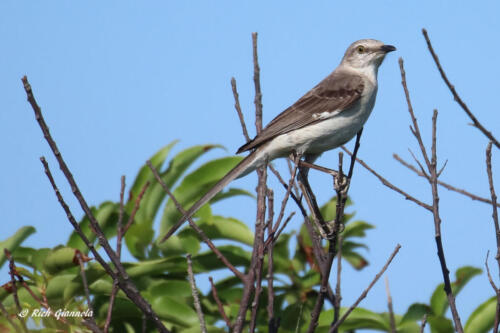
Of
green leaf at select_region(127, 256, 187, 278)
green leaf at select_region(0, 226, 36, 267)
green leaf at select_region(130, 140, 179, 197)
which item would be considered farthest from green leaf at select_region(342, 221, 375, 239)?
green leaf at select_region(0, 226, 36, 267)

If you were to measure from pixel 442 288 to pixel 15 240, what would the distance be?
9.93 feet

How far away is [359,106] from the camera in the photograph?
5.82 meters

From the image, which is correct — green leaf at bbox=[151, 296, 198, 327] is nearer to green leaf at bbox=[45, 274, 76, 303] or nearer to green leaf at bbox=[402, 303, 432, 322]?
green leaf at bbox=[45, 274, 76, 303]

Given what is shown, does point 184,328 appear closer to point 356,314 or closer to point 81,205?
point 356,314

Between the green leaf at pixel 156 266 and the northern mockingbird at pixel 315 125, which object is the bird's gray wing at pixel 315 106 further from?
the green leaf at pixel 156 266

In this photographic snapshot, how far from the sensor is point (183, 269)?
4973 mm

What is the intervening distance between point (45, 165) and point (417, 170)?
2.27 metres

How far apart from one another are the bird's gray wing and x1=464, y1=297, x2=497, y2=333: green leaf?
1905mm

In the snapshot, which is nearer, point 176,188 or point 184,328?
point 184,328

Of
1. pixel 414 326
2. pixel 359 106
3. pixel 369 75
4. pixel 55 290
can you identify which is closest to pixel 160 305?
pixel 55 290

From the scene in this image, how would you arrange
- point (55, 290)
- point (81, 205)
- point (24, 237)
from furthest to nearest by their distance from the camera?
point (24, 237) < point (55, 290) < point (81, 205)

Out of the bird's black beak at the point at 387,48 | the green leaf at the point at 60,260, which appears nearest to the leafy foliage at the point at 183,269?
the green leaf at the point at 60,260

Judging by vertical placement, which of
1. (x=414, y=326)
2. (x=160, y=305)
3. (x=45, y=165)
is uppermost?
(x=45, y=165)

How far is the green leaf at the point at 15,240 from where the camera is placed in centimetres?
486
